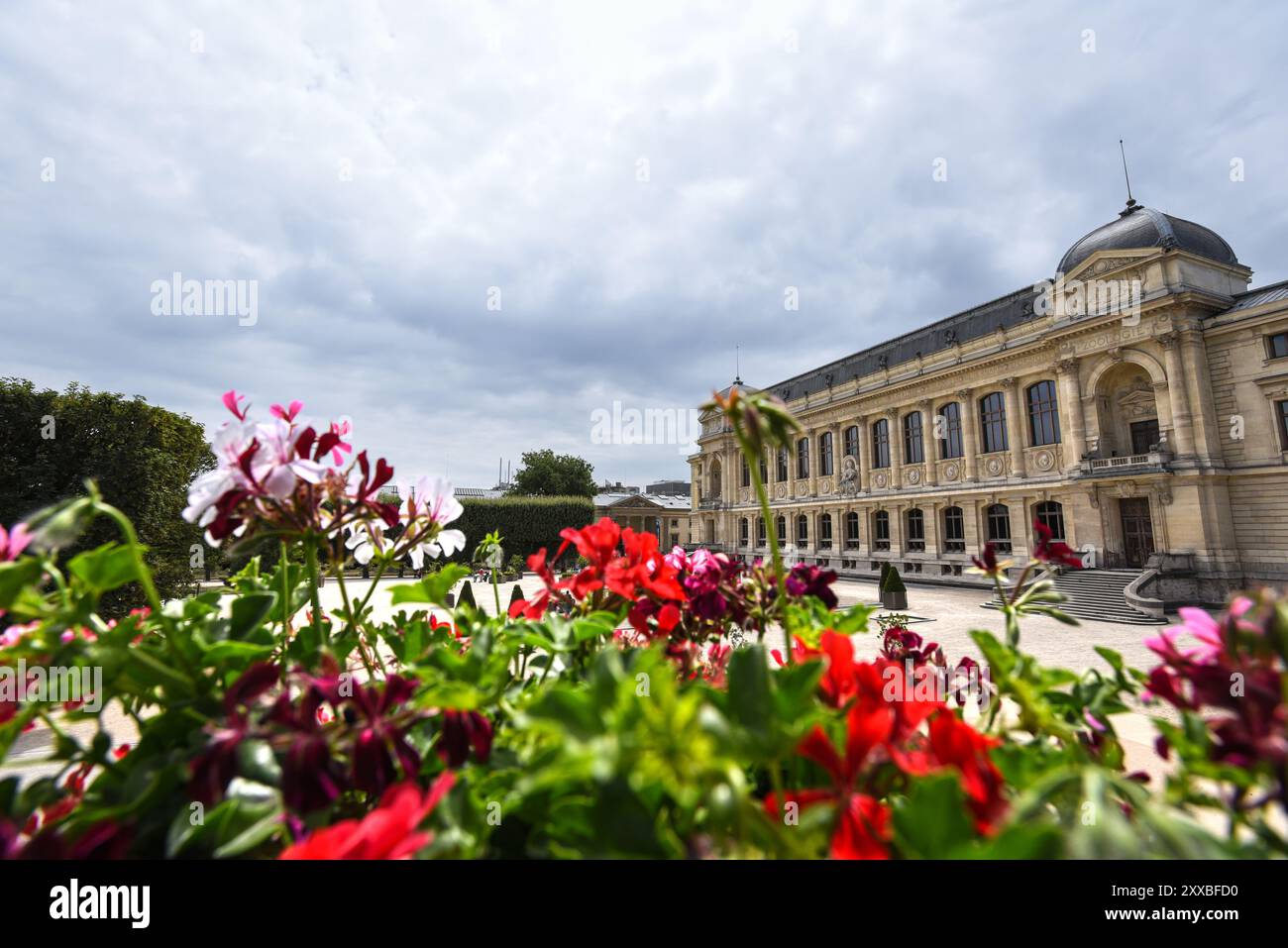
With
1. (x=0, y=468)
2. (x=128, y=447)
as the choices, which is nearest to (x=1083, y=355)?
(x=128, y=447)

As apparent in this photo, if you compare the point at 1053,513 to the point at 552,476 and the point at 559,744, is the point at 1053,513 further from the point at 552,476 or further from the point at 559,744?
the point at 552,476

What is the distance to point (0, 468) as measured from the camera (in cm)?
1435

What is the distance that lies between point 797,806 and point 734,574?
0.80 m

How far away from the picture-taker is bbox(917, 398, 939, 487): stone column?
29234 mm

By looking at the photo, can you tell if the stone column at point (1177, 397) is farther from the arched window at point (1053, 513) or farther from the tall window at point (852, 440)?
the tall window at point (852, 440)

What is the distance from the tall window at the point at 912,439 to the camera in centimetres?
3075

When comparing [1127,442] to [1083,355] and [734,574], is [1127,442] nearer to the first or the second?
[1083,355]

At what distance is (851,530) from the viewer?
34.7 metres

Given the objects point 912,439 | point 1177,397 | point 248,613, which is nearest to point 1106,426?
point 1177,397

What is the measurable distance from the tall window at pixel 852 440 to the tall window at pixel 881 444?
1120 mm

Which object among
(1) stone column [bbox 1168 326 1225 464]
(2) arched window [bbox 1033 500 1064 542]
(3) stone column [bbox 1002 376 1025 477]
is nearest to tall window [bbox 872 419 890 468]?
(3) stone column [bbox 1002 376 1025 477]

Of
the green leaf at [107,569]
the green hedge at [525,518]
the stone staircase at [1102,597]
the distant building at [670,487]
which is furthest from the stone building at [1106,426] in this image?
the distant building at [670,487]

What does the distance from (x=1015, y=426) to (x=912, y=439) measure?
5824 millimetres
